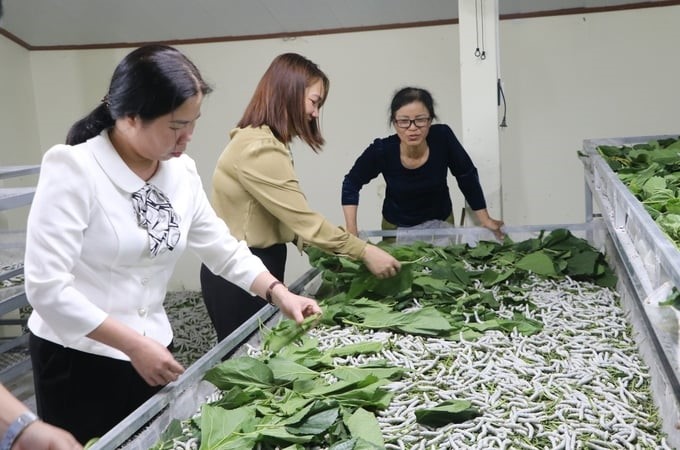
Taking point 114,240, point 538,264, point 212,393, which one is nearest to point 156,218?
point 114,240

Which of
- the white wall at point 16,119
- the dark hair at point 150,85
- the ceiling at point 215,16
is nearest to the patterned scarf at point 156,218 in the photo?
the dark hair at point 150,85

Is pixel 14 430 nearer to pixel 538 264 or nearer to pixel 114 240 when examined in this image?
pixel 114 240

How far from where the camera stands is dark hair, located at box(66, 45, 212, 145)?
1448 mm

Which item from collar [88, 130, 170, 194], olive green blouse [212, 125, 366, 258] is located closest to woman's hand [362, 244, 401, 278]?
olive green blouse [212, 125, 366, 258]

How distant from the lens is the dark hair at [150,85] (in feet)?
4.75

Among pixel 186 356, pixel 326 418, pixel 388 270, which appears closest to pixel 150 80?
pixel 326 418

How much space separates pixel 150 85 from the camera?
1448 millimetres

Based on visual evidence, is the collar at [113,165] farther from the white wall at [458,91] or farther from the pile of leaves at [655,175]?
the white wall at [458,91]

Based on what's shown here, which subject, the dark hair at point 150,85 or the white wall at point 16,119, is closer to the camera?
the dark hair at point 150,85

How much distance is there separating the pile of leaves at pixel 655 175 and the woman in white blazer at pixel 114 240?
40.4 inches

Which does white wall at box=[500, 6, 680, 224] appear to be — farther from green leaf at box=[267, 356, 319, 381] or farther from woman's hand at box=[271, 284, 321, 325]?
green leaf at box=[267, 356, 319, 381]

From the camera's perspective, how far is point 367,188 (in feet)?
16.2

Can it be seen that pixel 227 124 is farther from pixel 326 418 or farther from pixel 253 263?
pixel 326 418

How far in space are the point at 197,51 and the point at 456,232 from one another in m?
2.78
